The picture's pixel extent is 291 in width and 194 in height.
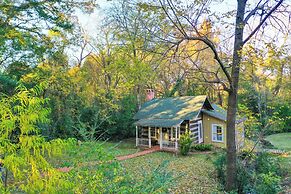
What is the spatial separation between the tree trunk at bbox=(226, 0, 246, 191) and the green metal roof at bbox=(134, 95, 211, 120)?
9.53 m

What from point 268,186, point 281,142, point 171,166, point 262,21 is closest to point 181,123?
point 171,166

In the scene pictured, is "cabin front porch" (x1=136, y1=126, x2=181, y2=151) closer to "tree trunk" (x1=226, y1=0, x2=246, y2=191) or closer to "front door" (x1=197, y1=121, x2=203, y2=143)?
"front door" (x1=197, y1=121, x2=203, y2=143)

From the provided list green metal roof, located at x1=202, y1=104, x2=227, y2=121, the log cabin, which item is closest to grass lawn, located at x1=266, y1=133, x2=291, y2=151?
green metal roof, located at x1=202, y1=104, x2=227, y2=121

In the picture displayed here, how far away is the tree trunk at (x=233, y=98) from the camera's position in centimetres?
758

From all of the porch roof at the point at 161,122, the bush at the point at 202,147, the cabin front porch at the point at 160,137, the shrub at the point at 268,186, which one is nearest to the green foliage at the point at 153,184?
the shrub at the point at 268,186

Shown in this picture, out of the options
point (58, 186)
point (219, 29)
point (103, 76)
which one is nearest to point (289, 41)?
point (219, 29)

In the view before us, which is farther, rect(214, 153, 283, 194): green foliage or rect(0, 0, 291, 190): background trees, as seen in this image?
rect(214, 153, 283, 194): green foliage

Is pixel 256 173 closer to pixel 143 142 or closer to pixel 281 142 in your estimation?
pixel 143 142

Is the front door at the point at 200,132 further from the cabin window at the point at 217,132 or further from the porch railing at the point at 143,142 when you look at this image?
the porch railing at the point at 143,142

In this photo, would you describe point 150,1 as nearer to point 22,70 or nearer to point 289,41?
point 289,41

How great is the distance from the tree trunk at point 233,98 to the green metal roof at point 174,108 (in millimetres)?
9532

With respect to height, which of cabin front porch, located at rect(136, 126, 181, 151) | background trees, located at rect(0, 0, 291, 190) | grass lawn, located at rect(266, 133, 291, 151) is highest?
background trees, located at rect(0, 0, 291, 190)

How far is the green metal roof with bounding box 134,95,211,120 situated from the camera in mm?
18645

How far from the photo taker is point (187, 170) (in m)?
12.2
